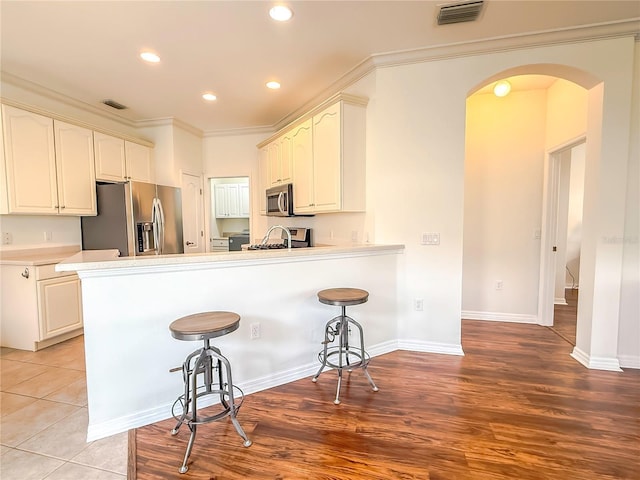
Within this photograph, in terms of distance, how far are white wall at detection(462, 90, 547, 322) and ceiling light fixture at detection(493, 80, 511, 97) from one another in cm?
28

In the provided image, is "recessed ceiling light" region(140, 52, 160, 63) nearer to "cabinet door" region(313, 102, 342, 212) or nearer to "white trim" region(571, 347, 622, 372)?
"cabinet door" region(313, 102, 342, 212)

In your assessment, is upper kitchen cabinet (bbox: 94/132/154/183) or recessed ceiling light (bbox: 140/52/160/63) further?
upper kitchen cabinet (bbox: 94/132/154/183)

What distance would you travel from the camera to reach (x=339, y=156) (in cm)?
308

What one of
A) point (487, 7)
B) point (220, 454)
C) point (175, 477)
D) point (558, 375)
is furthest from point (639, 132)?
point (175, 477)

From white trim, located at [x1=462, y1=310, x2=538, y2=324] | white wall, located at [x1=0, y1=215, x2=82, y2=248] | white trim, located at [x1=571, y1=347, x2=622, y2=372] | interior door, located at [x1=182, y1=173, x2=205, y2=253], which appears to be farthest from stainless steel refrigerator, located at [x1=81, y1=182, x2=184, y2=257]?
white trim, located at [x1=571, y1=347, x2=622, y2=372]

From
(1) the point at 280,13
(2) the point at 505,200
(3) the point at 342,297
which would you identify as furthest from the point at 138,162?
(2) the point at 505,200

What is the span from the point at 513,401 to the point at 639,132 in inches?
94.1

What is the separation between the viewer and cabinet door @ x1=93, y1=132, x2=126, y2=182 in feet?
12.6

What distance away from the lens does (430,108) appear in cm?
286

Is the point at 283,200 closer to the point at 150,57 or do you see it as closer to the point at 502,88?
the point at 150,57

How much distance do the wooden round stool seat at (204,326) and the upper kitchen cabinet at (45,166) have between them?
2723 millimetres

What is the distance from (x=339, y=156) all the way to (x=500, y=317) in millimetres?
2850

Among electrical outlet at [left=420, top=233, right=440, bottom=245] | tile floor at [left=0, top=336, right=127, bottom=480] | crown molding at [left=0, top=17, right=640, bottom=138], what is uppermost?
crown molding at [left=0, top=17, right=640, bottom=138]

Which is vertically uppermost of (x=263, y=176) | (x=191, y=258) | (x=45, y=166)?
(x=263, y=176)
